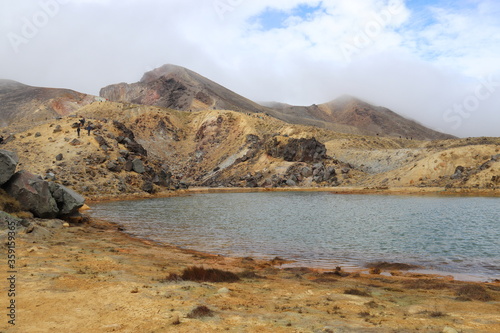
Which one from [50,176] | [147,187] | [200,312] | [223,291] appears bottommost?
[223,291]

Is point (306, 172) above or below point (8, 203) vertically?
above

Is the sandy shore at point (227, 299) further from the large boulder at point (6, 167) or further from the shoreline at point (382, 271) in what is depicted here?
the large boulder at point (6, 167)

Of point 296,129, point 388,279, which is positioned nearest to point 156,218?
point 388,279

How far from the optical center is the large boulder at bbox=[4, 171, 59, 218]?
92.1 feet

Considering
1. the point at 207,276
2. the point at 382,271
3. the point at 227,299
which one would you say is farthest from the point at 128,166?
the point at 227,299

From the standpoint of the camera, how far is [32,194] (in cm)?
2866

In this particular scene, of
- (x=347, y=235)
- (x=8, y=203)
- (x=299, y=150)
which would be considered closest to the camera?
(x=8, y=203)

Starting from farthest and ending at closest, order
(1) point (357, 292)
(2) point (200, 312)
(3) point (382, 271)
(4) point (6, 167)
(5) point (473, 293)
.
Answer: (4) point (6, 167) → (3) point (382, 271) → (1) point (357, 292) → (5) point (473, 293) → (2) point (200, 312)

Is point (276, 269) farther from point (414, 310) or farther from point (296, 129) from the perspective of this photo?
point (296, 129)

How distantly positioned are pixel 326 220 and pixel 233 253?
17.5 meters

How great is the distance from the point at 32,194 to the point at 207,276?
2132 cm

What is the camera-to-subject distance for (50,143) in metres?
75.7

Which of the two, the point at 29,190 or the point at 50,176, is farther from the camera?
the point at 50,176

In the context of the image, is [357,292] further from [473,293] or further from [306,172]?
[306,172]
